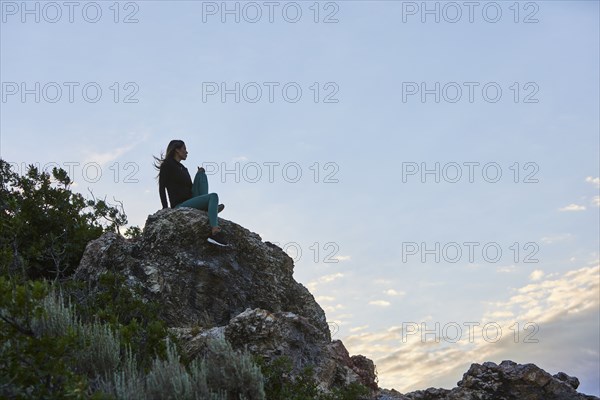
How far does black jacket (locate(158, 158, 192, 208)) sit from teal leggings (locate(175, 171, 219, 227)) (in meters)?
0.16

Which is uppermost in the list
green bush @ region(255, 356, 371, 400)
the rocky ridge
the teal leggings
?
the teal leggings

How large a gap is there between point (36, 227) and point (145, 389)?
10.4m

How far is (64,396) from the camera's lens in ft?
24.9

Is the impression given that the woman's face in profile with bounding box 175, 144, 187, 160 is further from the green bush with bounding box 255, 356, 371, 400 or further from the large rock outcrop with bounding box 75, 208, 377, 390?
the green bush with bounding box 255, 356, 371, 400

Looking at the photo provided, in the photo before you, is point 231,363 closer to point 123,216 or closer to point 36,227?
point 36,227

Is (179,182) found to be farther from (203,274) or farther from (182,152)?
(203,274)

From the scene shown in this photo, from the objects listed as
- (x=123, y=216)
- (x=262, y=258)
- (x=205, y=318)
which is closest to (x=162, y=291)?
(x=205, y=318)

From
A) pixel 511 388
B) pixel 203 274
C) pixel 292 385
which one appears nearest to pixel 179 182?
pixel 203 274

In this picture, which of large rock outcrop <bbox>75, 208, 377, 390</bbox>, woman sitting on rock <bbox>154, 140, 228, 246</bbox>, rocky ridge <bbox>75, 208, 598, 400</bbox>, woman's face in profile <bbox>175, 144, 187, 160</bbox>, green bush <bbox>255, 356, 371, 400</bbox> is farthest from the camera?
woman's face in profile <bbox>175, 144, 187, 160</bbox>

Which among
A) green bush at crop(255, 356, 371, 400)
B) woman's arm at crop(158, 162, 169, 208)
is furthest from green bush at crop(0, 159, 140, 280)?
green bush at crop(255, 356, 371, 400)

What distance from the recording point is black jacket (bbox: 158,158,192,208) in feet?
45.3

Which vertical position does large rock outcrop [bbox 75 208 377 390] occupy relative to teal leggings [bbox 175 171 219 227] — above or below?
below

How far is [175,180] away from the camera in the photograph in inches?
543

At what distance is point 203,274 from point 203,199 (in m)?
1.53
